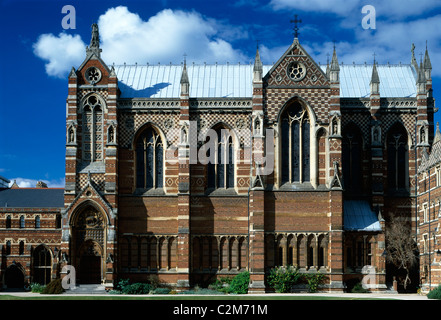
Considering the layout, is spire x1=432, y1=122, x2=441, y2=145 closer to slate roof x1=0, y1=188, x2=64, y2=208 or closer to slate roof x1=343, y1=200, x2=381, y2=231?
slate roof x1=343, y1=200, x2=381, y2=231

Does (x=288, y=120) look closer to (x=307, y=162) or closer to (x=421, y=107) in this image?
(x=307, y=162)

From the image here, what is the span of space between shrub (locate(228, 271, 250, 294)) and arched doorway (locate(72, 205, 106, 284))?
1096 centimetres

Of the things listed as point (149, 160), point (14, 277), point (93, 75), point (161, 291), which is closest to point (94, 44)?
point (93, 75)

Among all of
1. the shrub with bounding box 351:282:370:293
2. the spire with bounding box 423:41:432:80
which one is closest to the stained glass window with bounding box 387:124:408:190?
the spire with bounding box 423:41:432:80

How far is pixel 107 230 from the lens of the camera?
59.2 metres

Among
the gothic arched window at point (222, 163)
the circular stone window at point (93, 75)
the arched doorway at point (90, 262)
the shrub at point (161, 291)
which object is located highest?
the circular stone window at point (93, 75)

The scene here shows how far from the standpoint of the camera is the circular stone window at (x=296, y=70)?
60.4 metres

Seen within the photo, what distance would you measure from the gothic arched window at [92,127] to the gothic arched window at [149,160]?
3.37m

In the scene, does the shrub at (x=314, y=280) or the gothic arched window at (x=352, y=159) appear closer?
the shrub at (x=314, y=280)

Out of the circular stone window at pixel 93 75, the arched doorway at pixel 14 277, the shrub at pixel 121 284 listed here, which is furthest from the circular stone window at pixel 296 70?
the arched doorway at pixel 14 277

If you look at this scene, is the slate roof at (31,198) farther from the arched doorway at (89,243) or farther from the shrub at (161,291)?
the shrub at (161,291)

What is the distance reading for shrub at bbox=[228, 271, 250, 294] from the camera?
57.5m
